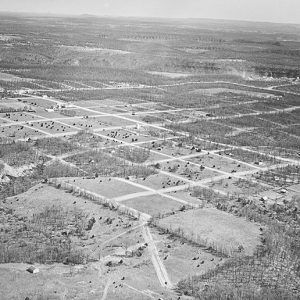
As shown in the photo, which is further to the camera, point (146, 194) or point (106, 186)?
point (106, 186)

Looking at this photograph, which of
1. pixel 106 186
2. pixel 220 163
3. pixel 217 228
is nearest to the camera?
pixel 217 228

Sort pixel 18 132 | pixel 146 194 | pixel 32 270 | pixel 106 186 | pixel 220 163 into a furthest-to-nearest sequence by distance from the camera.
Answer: pixel 18 132 < pixel 220 163 < pixel 106 186 < pixel 146 194 < pixel 32 270

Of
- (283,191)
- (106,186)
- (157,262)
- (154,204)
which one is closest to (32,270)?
(157,262)

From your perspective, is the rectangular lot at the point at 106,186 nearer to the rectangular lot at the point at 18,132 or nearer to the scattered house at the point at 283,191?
the scattered house at the point at 283,191

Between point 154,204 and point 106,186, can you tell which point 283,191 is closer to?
point 154,204

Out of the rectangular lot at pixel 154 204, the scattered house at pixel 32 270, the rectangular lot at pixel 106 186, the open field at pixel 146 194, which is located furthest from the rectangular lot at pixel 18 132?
the scattered house at pixel 32 270

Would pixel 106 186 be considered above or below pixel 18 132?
below

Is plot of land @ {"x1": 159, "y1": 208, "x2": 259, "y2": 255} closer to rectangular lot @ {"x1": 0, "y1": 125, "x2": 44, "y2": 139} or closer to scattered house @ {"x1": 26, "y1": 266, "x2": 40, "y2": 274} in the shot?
scattered house @ {"x1": 26, "y1": 266, "x2": 40, "y2": 274}

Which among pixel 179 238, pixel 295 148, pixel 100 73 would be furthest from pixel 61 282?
pixel 100 73

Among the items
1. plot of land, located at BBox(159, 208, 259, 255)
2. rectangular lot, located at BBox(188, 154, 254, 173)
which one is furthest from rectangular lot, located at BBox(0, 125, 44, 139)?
plot of land, located at BBox(159, 208, 259, 255)
